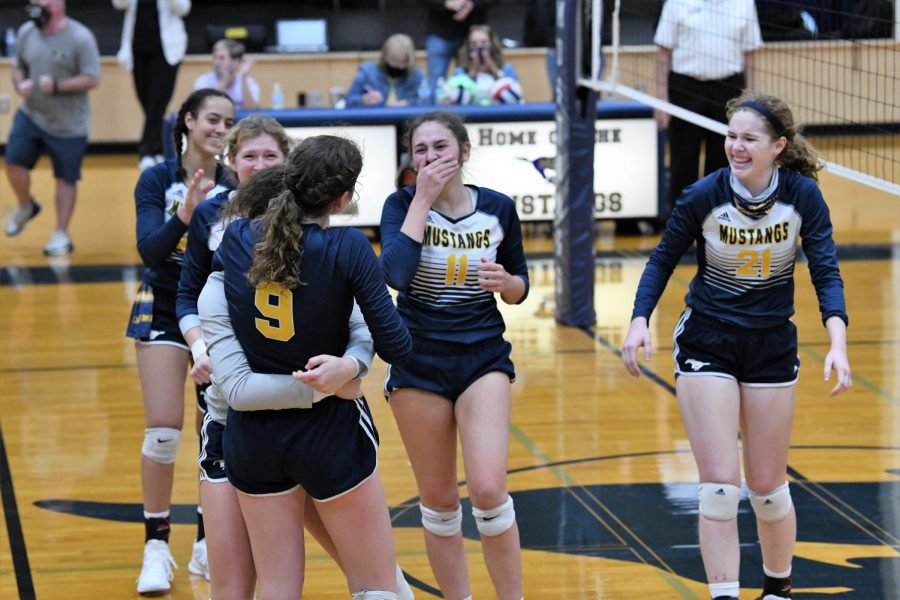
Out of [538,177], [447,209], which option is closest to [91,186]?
[538,177]

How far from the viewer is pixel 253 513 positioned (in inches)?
139

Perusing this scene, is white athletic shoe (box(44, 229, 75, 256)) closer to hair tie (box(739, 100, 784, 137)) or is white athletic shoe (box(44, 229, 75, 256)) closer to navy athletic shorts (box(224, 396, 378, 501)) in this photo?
hair tie (box(739, 100, 784, 137))

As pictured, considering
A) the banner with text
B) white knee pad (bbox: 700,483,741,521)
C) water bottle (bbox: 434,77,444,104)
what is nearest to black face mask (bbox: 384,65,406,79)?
water bottle (bbox: 434,77,444,104)

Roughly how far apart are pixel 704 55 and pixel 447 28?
5.37 metres

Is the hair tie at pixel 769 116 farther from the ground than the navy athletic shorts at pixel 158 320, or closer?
farther from the ground

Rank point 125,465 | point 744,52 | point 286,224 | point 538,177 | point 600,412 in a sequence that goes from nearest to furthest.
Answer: point 286,224 < point 125,465 < point 600,412 < point 744,52 < point 538,177

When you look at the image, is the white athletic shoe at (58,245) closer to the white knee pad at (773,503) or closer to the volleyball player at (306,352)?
the white knee pad at (773,503)

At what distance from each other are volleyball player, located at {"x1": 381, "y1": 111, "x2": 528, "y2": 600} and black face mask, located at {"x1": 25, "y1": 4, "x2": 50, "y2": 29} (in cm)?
806

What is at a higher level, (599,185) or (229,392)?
(229,392)

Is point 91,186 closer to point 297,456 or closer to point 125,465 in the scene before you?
point 125,465

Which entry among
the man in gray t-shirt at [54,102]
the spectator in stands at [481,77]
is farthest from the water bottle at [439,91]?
the man in gray t-shirt at [54,102]

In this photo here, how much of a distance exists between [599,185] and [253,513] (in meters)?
8.47

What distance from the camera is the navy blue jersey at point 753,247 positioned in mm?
4340

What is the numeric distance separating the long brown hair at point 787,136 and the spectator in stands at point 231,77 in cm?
884
